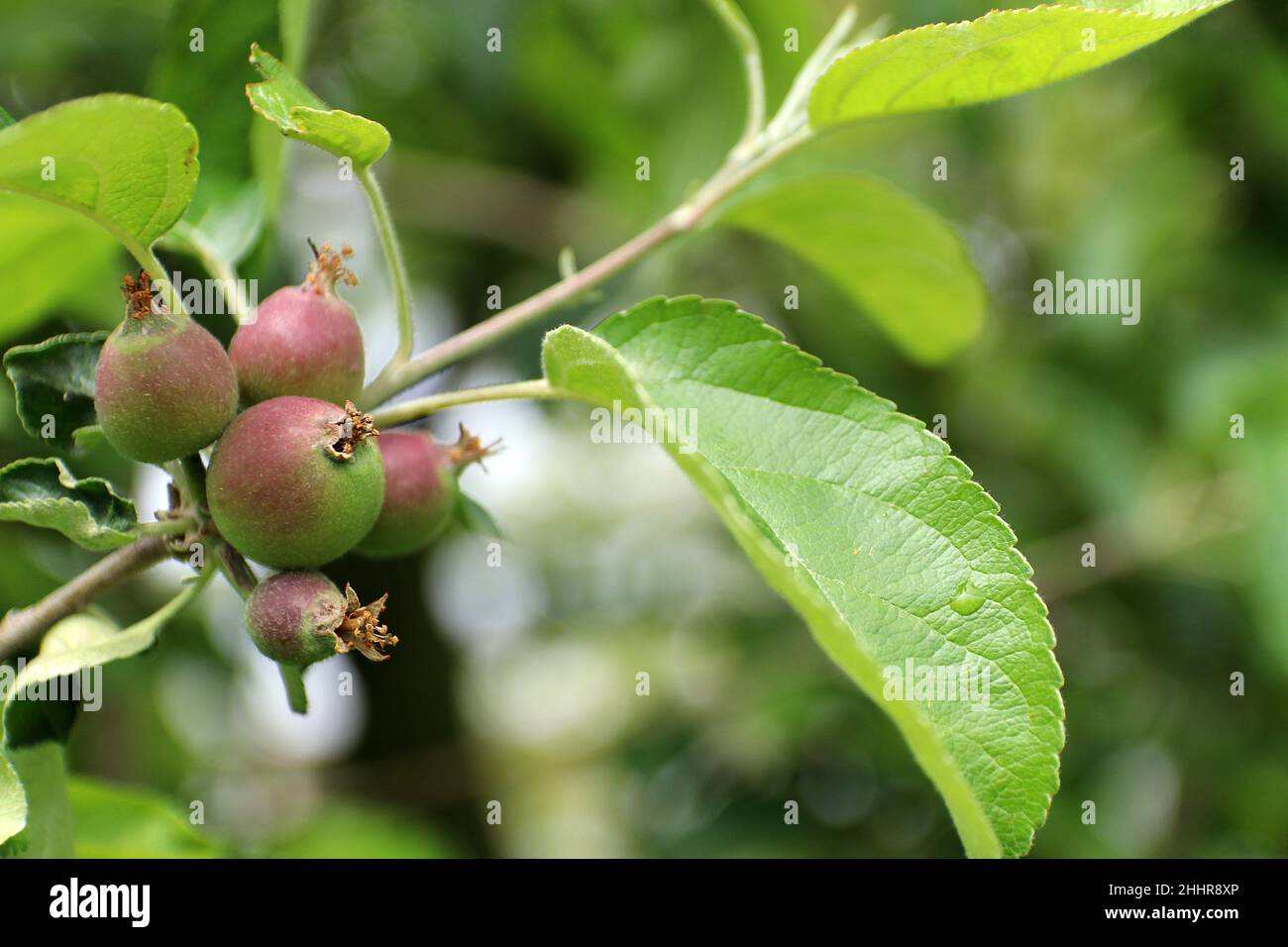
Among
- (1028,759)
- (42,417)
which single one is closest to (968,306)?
(1028,759)

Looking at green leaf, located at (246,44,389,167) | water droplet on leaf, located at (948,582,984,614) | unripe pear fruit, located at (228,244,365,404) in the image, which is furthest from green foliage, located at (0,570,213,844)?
water droplet on leaf, located at (948,582,984,614)

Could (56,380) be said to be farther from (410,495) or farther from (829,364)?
(829,364)

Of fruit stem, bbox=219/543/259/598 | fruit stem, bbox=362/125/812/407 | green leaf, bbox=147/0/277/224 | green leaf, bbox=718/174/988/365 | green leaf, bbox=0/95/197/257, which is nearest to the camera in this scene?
green leaf, bbox=0/95/197/257

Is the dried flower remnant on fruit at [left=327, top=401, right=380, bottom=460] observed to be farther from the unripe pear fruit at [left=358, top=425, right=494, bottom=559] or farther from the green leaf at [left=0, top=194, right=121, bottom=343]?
the green leaf at [left=0, top=194, right=121, bottom=343]

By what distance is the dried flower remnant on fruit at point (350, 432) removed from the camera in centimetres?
119

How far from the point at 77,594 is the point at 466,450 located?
19.1 inches

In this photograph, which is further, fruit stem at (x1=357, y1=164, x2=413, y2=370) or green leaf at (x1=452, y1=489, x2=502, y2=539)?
green leaf at (x1=452, y1=489, x2=502, y2=539)

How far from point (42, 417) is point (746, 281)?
11.2 ft

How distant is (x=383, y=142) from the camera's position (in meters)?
1.24

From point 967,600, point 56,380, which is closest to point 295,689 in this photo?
point 56,380

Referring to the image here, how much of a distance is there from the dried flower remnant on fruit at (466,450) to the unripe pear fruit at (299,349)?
0.20 metres

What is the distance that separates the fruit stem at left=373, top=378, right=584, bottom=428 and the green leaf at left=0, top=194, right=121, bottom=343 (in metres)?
0.73

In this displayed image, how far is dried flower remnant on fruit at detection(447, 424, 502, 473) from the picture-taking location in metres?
1.52

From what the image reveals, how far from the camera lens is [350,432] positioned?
3.96 feet
